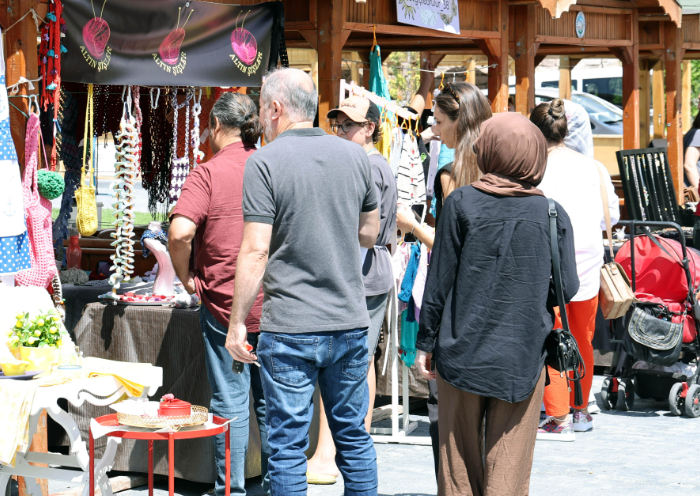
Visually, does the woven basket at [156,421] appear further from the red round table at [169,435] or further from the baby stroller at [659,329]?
the baby stroller at [659,329]

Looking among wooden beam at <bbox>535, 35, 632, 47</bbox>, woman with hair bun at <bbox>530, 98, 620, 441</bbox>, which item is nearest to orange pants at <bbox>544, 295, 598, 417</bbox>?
woman with hair bun at <bbox>530, 98, 620, 441</bbox>

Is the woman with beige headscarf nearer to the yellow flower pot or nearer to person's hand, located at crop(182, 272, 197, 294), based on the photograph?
person's hand, located at crop(182, 272, 197, 294)

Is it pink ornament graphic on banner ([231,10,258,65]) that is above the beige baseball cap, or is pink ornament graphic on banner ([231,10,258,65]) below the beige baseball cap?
above

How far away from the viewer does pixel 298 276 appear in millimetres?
2928

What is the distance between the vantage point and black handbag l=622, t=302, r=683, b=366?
549cm

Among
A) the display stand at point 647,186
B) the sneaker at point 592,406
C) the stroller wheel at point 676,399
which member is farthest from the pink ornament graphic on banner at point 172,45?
the display stand at point 647,186

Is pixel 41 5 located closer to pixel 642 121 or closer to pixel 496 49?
pixel 496 49

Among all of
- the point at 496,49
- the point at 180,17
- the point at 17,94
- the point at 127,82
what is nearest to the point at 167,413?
the point at 17,94

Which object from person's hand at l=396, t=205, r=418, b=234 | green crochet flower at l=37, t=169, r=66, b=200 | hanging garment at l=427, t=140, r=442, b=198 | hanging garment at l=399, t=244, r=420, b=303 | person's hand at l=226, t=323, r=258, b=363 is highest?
hanging garment at l=427, t=140, r=442, b=198

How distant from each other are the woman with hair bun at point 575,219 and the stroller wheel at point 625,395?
0.81 m

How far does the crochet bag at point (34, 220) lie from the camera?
13.2 ft

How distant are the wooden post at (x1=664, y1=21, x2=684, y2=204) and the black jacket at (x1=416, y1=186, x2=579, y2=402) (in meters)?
8.28

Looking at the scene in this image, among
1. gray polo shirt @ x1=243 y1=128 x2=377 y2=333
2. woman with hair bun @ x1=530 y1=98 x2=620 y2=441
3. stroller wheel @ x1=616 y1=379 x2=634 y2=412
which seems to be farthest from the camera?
stroller wheel @ x1=616 y1=379 x2=634 y2=412

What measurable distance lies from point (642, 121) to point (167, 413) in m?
12.6
